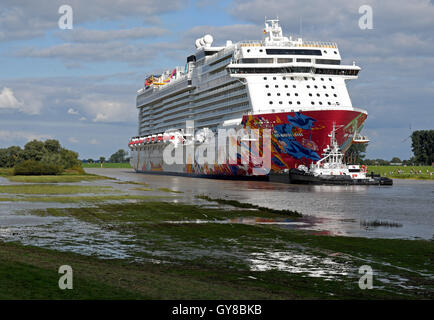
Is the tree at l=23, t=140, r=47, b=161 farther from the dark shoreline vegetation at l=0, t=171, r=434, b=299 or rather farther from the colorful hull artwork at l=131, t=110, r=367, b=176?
the dark shoreline vegetation at l=0, t=171, r=434, b=299

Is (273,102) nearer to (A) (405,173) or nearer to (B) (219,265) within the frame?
(B) (219,265)

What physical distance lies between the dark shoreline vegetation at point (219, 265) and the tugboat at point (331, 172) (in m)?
37.3

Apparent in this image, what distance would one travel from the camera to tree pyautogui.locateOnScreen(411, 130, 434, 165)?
16375 cm

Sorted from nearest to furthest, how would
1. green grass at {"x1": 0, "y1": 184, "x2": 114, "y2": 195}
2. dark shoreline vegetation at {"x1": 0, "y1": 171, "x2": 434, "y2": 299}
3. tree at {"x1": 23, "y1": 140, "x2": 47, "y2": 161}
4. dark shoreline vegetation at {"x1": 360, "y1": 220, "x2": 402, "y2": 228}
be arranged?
dark shoreline vegetation at {"x1": 0, "y1": 171, "x2": 434, "y2": 299}, dark shoreline vegetation at {"x1": 360, "y1": 220, "x2": 402, "y2": 228}, green grass at {"x1": 0, "y1": 184, "x2": 114, "y2": 195}, tree at {"x1": 23, "y1": 140, "x2": 47, "y2": 161}

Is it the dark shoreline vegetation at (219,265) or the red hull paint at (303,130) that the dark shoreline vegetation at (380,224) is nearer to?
the dark shoreline vegetation at (219,265)

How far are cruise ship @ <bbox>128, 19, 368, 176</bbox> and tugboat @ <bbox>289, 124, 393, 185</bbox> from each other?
82 centimetres

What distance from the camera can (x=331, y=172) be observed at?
6097 centimetres

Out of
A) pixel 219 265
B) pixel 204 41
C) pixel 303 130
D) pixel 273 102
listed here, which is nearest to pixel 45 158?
pixel 204 41

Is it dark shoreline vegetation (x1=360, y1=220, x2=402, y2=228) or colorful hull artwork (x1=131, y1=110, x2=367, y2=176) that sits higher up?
colorful hull artwork (x1=131, y1=110, x2=367, y2=176)

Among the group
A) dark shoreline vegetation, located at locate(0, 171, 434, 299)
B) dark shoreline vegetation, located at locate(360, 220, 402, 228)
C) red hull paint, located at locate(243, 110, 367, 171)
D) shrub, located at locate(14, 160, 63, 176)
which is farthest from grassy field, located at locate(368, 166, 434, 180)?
dark shoreline vegetation, located at locate(0, 171, 434, 299)

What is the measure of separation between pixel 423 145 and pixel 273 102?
118 meters

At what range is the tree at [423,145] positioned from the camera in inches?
6447
